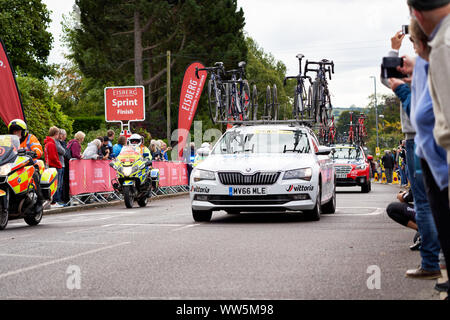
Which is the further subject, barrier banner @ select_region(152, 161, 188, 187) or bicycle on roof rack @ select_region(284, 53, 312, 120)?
barrier banner @ select_region(152, 161, 188, 187)

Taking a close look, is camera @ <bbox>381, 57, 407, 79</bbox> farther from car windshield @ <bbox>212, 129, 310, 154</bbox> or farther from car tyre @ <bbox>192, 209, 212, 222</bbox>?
car windshield @ <bbox>212, 129, 310, 154</bbox>

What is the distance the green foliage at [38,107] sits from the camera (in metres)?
31.8

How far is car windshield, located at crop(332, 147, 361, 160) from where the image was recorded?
95.4 ft

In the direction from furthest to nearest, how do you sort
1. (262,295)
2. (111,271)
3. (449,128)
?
(111,271), (262,295), (449,128)

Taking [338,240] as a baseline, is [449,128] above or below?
above

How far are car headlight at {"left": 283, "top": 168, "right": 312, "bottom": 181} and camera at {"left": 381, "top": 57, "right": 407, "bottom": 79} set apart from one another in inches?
261

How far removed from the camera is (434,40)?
3805 millimetres

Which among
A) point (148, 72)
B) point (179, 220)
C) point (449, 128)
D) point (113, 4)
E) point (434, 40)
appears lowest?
point (179, 220)

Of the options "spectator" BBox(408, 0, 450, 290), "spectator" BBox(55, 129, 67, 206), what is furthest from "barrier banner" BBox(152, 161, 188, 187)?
"spectator" BBox(408, 0, 450, 290)

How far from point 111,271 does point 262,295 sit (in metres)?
1.95
